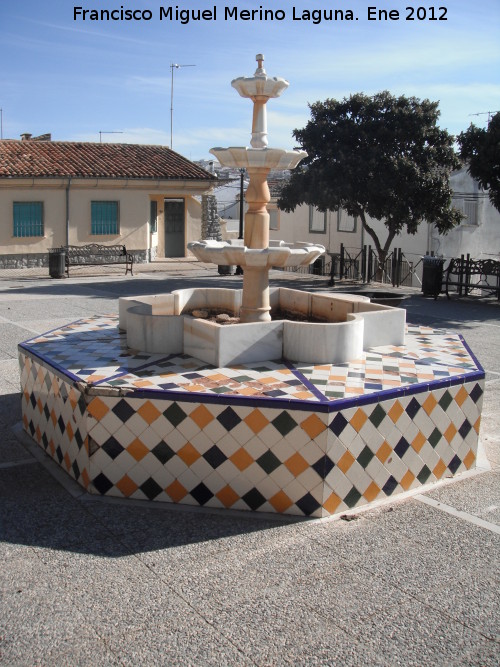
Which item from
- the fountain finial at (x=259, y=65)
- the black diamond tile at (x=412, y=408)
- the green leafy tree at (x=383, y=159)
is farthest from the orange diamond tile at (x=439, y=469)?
the green leafy tree at (x=383, y=159)

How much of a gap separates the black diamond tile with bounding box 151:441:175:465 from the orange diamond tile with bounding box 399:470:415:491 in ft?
6.28

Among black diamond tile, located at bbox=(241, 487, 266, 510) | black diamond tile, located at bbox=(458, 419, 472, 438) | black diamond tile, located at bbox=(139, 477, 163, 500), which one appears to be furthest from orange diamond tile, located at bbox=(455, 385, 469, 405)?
black diamond tile, located at bbox=(139, 477, 163, 500)

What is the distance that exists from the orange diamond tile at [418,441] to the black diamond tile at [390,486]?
0.34m

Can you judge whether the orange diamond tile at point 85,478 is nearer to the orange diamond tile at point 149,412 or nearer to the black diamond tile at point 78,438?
the black diamond tile at point 78,438

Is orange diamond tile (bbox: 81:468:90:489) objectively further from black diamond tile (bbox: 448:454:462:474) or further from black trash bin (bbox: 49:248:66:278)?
black trash bin (bbox: 49:248:66:278)

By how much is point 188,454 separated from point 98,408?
81cm

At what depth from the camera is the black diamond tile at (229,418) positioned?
19.1ft

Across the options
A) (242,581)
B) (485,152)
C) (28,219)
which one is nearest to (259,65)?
(242,581)

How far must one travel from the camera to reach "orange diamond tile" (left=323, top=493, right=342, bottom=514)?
580 cm

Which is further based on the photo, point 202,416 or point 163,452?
point 163,452

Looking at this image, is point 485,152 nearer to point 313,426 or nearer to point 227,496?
point 313,426

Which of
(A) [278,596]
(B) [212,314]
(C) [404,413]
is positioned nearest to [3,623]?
(A) [278,596]

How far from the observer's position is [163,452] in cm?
598

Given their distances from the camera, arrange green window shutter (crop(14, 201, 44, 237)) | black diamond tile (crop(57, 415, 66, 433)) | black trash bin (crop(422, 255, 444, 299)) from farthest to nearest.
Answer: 1. green window shutter (crop(14, 201, 44, 237))
2. black trash bin (crop(422, 255, 444, 299))
3. black diamond tile (crop(57, 415, 66, 433))
